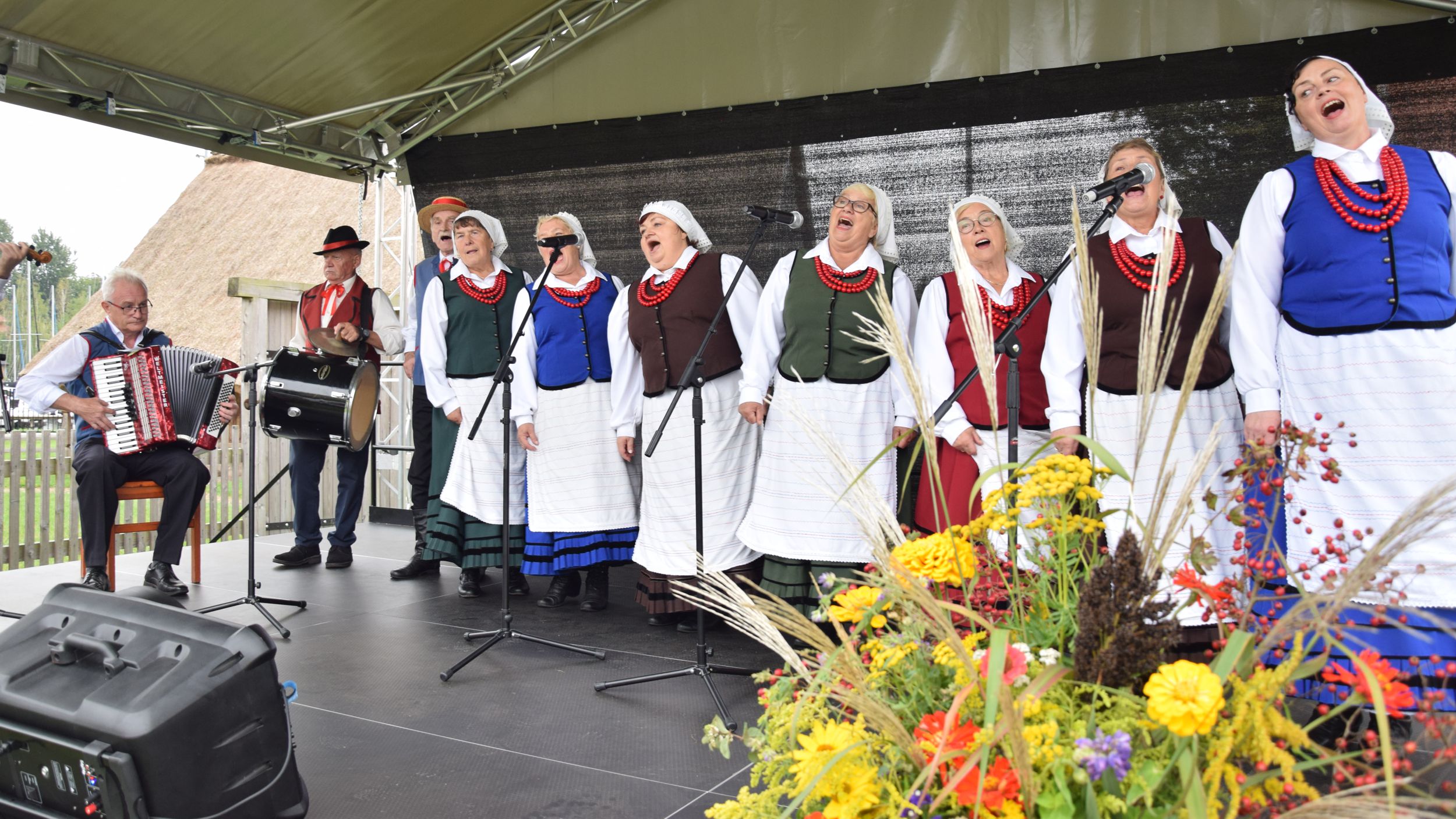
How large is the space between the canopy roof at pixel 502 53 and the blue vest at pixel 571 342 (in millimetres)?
1529

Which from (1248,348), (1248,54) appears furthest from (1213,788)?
(1248,54)

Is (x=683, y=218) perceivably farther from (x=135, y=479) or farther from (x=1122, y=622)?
(x=1122, y=622)

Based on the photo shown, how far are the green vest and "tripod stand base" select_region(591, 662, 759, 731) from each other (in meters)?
0.96

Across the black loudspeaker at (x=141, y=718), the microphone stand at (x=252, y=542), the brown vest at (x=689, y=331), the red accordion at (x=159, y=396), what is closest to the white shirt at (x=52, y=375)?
the red accordion at (x=159, y=396)

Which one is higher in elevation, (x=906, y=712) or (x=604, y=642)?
(x=906, y=712)

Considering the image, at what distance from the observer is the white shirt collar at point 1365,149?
2445 millimetres

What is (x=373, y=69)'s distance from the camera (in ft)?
17.0

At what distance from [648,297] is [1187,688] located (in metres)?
3.27

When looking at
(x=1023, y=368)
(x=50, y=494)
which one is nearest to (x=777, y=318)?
(x=1023, y=368)

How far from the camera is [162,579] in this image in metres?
4.57

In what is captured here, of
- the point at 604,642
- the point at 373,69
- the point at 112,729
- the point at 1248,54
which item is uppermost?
the point at 373,69

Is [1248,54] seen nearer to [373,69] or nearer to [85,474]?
[373,69]

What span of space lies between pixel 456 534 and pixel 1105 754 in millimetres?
4153

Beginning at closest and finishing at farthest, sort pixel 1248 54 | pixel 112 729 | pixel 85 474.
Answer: pixel 112 729 → pixel 1248 54 → pixel 85 474
